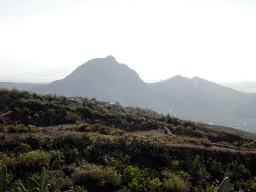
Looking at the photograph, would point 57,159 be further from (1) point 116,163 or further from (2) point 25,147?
(1) point 116,163

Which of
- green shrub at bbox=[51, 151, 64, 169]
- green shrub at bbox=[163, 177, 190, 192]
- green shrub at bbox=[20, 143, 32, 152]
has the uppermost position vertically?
green shrub at bbox=[20, 143, 32, 152]

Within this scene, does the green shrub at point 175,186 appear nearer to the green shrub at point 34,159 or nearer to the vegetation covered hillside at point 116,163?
the vegetation covered hillside at point 116,163

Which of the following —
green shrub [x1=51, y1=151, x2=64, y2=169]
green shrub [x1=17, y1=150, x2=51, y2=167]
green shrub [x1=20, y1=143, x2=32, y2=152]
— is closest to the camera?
green shrub [x1=17, y1=150, x2=51, y2=167]

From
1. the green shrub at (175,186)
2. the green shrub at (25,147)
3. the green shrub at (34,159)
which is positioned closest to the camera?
the green shrub at (175,186)

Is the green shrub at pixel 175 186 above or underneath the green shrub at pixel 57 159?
underneath

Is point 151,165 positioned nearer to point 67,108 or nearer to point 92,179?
point 92,179

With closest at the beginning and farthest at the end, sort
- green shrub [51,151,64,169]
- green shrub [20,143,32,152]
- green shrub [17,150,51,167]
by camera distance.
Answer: green shrub [17,150,51,167] → green shrub [51,151,64,169] → green shrub [20,143,32,152]

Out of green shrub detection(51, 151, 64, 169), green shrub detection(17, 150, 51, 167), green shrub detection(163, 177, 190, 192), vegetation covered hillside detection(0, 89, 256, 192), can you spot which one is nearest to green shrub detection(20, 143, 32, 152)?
vegetation covered hillside detection(0, 89, 256, 192)

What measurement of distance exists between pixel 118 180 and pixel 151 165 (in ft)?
9.33

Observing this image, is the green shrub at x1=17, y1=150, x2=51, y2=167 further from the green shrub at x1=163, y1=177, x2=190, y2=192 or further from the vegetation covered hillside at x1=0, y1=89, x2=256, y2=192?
the green shrub at x1=163, y1=177, x2=190, y2=192

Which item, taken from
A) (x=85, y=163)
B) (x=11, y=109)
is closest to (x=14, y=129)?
(x=11, y=109)

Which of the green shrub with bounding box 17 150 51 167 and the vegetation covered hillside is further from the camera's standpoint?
the green shrub with bounding box 17 150 51 167

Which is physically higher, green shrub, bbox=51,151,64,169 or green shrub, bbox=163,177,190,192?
green shrub, bbox=51,151,64,169

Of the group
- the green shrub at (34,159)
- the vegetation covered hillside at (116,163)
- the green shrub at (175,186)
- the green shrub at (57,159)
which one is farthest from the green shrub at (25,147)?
the green shrub at (175,186)
